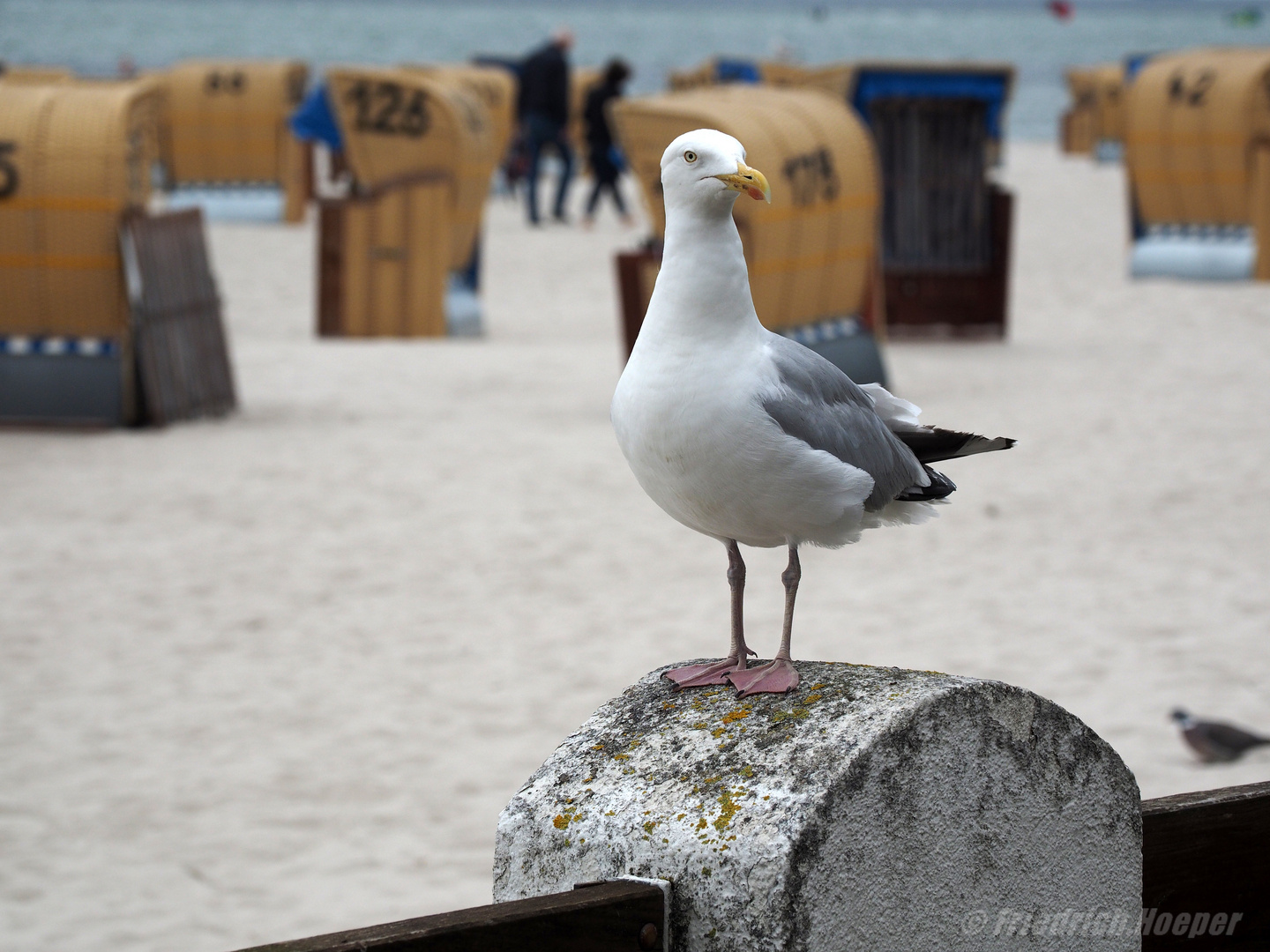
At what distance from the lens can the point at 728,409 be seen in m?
1.90

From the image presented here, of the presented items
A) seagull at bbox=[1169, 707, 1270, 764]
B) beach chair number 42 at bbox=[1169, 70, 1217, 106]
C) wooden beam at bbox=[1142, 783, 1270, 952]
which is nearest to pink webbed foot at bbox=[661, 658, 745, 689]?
wooden beam at bbox=[1142, 783, 1270, 952]

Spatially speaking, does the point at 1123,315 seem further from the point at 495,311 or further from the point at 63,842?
the point at 63,842

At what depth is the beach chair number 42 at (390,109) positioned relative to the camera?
12.5 metres

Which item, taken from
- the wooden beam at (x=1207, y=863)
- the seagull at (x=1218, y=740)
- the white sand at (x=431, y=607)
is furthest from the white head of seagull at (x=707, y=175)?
the seagull at (x=1218, y=740)

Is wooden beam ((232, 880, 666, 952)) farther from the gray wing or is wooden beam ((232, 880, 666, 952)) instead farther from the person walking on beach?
the person walking on beach

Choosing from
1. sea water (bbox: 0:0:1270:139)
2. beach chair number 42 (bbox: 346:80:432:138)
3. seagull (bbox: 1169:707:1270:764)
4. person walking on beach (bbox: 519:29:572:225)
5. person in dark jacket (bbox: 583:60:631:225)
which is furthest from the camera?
sea water (bbox: 0:0:1270:139)

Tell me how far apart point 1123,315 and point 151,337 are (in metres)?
8.87

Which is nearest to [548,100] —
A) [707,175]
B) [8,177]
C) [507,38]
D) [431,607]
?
[8,177]

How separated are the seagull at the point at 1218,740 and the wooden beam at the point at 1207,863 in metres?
2.62

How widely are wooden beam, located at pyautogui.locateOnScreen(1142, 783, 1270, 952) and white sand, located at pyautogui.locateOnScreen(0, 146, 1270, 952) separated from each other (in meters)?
2.33

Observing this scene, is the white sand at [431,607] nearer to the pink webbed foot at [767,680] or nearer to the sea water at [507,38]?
the pink webbed foot at [767,680]

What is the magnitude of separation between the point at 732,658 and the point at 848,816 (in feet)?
1.35

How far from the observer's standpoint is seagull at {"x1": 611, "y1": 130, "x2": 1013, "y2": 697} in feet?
6.23

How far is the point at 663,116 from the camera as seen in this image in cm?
884
